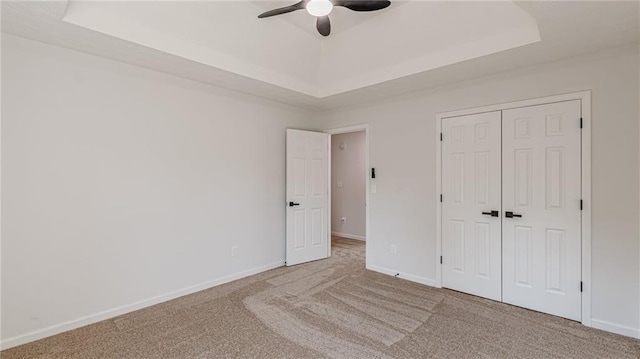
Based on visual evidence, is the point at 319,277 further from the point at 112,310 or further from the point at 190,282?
the point at 112,310

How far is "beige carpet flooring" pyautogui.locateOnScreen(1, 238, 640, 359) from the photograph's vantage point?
7.38 feet

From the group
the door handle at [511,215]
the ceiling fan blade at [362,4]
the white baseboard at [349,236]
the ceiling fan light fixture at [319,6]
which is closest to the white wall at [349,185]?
the white baseboard at [349,236]

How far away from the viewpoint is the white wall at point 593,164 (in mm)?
2467

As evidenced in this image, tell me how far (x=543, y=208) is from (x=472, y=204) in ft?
2.11

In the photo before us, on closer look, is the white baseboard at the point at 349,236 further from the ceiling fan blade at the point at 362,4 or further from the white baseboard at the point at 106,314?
the ceiling fan blade at the point at 362,4

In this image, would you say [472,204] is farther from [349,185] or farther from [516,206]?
[349,185]

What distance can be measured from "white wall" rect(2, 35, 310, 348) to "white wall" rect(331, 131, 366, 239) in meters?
2.89

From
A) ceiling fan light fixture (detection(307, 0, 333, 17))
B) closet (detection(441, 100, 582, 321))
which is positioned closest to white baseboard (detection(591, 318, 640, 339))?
closet (detection(441, 100, 582, 321))

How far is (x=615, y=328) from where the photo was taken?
2.51 m

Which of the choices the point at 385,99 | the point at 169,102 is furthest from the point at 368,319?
the point at 169,102

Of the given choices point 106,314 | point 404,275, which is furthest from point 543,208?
point 106,314

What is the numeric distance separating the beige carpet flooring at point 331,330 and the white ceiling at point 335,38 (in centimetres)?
241

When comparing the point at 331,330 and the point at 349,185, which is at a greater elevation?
the point at 349,185

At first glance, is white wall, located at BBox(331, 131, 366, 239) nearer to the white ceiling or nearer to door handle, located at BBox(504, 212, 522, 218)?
the white ceiling
